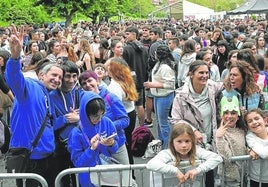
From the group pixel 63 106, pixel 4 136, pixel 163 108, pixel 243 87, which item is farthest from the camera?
pixel 163 108

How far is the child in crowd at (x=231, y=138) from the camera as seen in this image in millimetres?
4176

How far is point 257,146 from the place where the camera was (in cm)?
414

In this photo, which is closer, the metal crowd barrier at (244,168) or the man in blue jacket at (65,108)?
the metal crowd barrier at (244,168)

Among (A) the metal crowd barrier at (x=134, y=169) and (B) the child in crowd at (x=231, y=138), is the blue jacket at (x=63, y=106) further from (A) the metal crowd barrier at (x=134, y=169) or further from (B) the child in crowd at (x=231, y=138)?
(B) the child in crowd at (x=231, y=138)

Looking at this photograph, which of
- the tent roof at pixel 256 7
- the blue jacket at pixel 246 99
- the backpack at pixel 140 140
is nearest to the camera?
the blue jacket at pixel 246 99

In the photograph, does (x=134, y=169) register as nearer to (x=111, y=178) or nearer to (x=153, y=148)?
(x=111, y=178)

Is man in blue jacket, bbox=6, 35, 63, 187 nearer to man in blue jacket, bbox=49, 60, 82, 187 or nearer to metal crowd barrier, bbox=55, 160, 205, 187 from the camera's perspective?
man in blue jacket, bbox=49, 60, 82, 187

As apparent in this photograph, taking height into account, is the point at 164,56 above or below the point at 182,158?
above

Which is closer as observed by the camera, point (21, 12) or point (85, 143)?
point (85, 143)

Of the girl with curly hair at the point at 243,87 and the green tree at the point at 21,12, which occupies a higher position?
the green tree at the point at 21,12

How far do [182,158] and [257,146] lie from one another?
29.8 inches

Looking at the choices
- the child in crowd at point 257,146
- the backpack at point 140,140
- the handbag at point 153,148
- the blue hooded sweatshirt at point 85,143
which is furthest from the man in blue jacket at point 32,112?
the handbag at point 153,148

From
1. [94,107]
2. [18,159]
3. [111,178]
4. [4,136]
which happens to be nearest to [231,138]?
[111,178]

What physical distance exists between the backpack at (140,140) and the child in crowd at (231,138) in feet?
7.26
